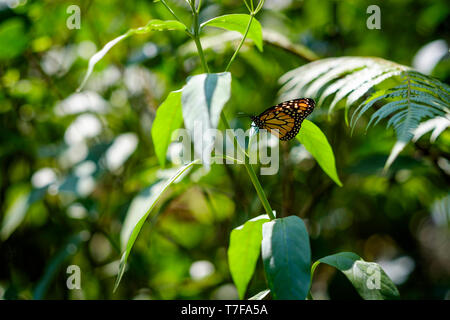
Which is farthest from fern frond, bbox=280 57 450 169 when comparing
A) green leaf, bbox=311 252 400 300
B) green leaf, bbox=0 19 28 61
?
green leaf, bbox=0 19 28 61

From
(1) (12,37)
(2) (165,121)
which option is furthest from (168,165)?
(1) (12,37)

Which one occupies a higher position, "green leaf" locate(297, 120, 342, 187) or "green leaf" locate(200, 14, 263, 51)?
"green leaf" locate(200, 14, 263, 51)

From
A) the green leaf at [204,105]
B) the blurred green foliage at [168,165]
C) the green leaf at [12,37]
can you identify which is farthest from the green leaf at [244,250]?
the green leaf at [12,37]

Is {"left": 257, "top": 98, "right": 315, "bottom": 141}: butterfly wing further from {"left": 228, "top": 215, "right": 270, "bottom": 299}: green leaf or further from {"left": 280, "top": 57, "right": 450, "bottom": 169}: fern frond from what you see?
{"left": 228, "top": 215, "right": 270, "bottom": 299}: green leaf

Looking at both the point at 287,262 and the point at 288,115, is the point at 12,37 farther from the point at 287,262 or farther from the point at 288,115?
the point at 287,262

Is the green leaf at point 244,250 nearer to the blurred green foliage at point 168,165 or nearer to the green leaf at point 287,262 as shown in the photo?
the green leaf at point 287,262

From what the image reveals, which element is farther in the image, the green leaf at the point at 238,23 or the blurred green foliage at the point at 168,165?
the blurred green foliage at the point at 168,165

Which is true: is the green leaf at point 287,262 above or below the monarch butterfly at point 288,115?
below
